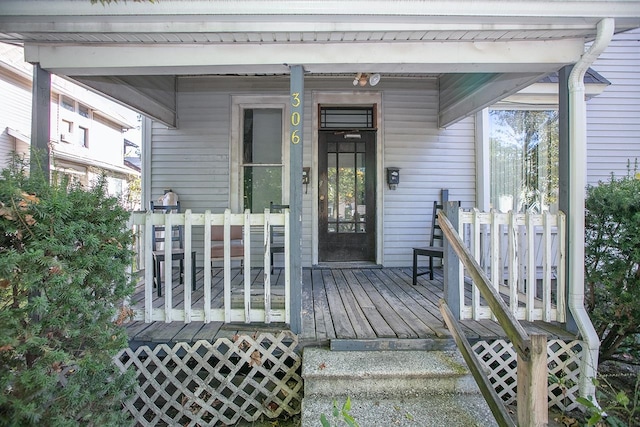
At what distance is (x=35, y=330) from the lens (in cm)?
141

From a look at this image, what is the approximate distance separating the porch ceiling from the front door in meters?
2.06

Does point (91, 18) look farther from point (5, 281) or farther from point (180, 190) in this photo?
point (180, 190)

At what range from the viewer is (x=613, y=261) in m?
2.43

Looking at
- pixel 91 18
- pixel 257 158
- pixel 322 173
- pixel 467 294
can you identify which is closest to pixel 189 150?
pixel 257 158

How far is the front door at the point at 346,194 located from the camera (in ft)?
15.3

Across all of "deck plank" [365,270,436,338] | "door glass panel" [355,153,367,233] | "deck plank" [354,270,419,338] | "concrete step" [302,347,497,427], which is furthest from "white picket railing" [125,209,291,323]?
"door glass panel" [355,153,367,233]

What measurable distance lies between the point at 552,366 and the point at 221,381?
92.9 inches

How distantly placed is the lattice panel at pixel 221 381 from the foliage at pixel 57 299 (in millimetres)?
346

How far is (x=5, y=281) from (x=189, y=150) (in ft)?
11.3

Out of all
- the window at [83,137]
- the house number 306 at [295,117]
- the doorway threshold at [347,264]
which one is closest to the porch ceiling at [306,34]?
the house number 306 at [295,117]

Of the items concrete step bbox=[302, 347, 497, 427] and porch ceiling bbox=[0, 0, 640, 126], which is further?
porch ceiling bbox=[0, 0, 640, 126]

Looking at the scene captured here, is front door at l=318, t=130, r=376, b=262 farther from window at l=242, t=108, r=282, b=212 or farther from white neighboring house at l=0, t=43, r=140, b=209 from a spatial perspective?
white neighboring house at l=0, t=43, r=140, b=209

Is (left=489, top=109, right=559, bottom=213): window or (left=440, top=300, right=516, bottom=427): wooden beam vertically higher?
(left=489, top=109, right=559, bottom=213): window

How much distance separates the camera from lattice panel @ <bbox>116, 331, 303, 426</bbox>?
2.12 meters
